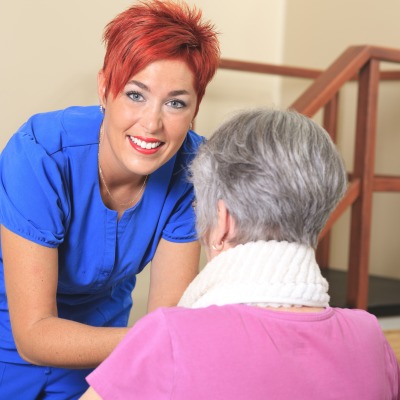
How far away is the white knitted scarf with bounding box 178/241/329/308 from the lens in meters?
1.18

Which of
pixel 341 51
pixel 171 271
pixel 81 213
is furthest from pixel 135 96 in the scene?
pixel 341 51

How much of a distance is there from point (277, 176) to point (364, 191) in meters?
2.14

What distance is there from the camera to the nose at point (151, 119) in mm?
1648

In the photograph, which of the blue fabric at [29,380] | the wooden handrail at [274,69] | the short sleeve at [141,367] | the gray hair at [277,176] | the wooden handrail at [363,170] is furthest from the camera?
the wooden handrail at [274,69]

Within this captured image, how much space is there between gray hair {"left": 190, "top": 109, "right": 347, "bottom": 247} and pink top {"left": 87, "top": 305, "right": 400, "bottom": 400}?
152mm

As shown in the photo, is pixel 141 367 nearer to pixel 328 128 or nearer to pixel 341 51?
pixel 328 128

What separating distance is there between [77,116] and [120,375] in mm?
866

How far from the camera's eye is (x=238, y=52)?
5.08 metres

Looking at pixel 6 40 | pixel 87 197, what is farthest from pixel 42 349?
pixel 6 40

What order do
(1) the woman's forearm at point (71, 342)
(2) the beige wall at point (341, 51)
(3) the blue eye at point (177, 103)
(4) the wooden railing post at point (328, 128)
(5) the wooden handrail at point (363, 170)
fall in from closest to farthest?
(1) the woman's forearm at point (71, 342)
(3) the blue eye at point (177, 103)
(5) the wooden handrail at point (363, 170)
(4) the wooden railing post at point (328, 128)
(2) the beige wall at point (341, 51)

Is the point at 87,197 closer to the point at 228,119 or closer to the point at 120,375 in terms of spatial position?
the point at 228,119

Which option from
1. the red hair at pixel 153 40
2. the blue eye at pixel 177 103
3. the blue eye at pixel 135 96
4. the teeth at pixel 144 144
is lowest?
the teeth at pixel 144 144

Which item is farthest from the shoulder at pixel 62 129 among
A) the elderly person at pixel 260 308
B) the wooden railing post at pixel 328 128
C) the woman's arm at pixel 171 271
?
the wooden railing post at pixel 328 128

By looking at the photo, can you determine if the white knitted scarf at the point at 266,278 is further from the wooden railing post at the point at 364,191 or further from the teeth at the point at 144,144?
the wooden railing post at the point at 364,191
